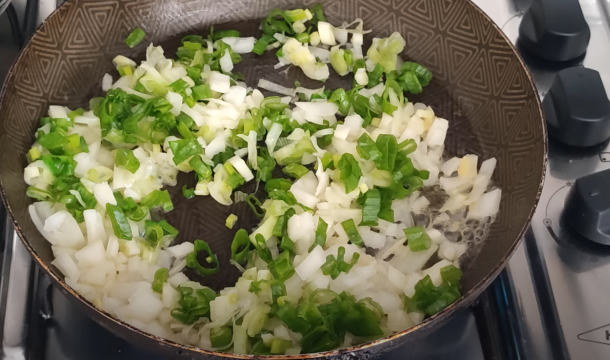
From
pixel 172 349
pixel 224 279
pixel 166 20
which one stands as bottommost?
pixel 224 279

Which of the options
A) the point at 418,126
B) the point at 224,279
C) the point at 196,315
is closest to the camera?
the point at 196,315

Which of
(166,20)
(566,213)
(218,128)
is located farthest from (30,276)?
(566,213)

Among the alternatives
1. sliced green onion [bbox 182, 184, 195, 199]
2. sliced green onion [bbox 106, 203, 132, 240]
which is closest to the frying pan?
sliced green onion [bbox 182, 184, 195, 199]

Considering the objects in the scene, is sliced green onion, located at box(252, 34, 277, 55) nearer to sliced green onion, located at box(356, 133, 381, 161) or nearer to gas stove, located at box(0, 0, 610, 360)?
sliced green onion, located at box(356, 133, 381, 161)

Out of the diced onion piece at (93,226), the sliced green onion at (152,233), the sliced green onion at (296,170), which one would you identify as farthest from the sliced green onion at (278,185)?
the diced onion piece at (93,226)

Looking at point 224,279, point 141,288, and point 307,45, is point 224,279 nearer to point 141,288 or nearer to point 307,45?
point 141,288

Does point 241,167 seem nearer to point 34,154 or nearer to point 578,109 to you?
point 34,154

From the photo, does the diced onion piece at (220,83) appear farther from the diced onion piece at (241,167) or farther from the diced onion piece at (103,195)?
the diced onion piece at (103,195)
